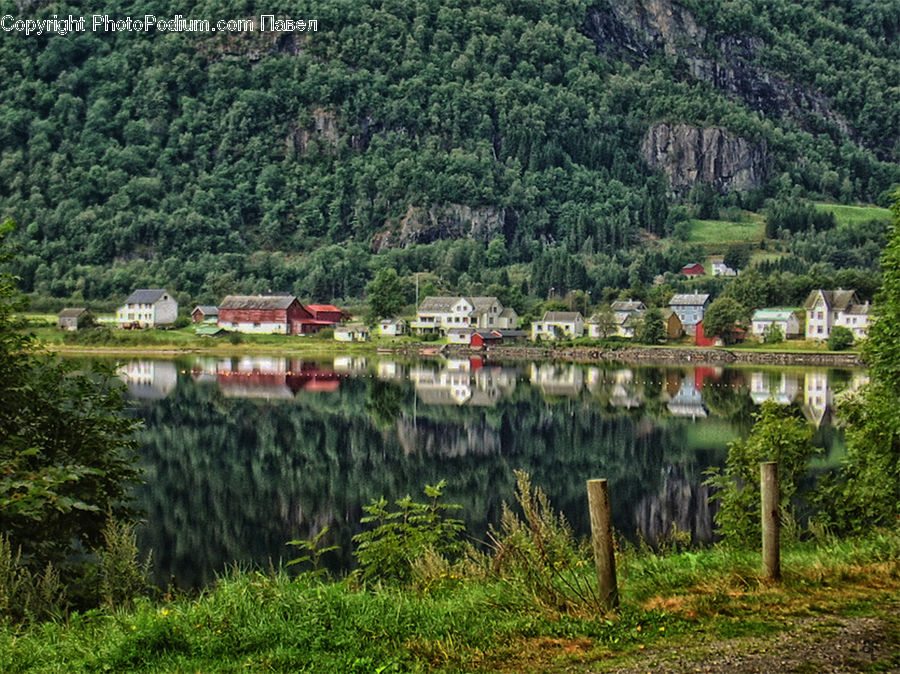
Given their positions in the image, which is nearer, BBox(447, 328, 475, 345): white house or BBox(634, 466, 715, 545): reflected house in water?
BBox(634, 466, 715, 545): reflected house in water

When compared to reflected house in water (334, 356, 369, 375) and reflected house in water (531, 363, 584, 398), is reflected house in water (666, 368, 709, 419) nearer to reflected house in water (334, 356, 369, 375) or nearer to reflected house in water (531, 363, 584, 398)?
reflected house in water (531, 363, 584, 398)

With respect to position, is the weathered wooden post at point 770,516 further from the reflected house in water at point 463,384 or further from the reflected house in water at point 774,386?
the reflected house in water at point 463,384

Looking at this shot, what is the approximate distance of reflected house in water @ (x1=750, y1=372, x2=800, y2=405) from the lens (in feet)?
160

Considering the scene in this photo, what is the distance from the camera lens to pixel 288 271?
148 metres

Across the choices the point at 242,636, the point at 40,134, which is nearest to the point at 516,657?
the point at 242,636

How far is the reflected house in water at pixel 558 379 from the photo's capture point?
55.2 metres

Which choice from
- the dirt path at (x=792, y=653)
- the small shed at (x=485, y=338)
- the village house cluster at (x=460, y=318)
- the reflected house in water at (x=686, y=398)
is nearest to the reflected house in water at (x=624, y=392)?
the reflected house in water at (x=686, y=398)

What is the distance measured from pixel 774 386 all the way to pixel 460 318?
5577 centimetres

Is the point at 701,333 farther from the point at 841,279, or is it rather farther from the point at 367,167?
the point at 367,167

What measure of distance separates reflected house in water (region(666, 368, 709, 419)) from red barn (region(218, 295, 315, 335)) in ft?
174

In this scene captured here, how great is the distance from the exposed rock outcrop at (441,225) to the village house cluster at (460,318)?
60.5 meters

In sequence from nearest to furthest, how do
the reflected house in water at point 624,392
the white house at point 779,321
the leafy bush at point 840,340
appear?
the reflected house in water at point 624,392
the leafy bush at point 840,340
the white house at point 779,321

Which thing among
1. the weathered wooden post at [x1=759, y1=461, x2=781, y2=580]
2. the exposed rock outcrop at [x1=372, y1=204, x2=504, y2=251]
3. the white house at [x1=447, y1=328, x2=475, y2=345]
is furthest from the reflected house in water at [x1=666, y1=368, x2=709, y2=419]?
the exposed rock outcrop at [x1=372, y1=204, x2=504, y2=251]

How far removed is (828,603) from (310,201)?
18138 centimetres
